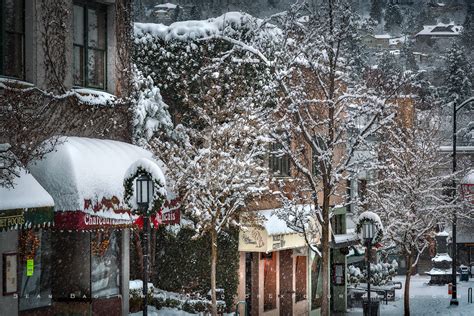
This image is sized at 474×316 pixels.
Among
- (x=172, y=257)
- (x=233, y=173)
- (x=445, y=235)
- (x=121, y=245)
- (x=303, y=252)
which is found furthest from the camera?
(x=445, y=235)

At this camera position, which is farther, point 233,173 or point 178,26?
point 178,26

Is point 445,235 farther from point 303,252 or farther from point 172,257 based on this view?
point 172,257

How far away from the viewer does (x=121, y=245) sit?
1986 cm

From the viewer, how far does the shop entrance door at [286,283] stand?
31188 millimetres

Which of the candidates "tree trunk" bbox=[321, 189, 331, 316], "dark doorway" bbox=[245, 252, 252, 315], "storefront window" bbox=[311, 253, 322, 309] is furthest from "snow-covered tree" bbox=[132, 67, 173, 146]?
"storefront window" bbox=[311, 253, 322, 309]

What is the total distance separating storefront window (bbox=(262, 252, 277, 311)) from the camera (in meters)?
30.2

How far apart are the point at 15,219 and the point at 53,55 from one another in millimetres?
4458

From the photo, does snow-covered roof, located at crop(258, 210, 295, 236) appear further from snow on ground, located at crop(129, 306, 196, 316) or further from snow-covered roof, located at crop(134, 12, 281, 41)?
snow-covered roof, located at crop(134, 12, 281, 41)

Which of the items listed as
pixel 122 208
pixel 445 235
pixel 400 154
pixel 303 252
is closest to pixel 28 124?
pixel 122 208

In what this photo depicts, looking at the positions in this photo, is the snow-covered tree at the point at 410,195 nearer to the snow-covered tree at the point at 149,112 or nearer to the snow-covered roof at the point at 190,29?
the snow-covered roof at the point at 190,29

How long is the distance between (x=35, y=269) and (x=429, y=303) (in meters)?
23.6

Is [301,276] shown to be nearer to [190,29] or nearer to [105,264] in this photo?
[190,29]

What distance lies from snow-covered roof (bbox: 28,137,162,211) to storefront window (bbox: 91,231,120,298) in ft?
6.04

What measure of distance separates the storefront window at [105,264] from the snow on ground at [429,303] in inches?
620
